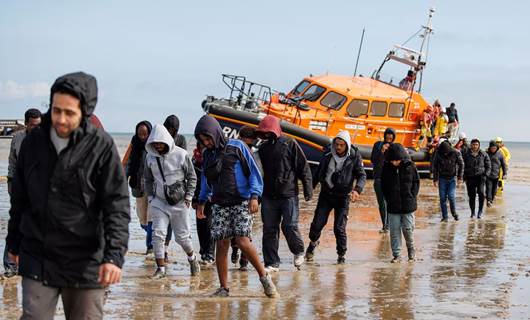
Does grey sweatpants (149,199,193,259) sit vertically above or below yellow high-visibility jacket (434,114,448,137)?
below

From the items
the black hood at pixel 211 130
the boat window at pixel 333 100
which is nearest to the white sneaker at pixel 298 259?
the black hood at pixel 211 130

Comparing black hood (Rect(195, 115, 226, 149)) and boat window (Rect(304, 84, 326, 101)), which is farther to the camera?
boat window (Rect(304, 84, 326, 101))

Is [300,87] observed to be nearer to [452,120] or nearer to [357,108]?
[357,108]

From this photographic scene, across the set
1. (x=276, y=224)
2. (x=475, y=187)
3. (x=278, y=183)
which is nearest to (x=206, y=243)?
(x=276, y=224)

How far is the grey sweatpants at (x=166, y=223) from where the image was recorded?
8.46 meters

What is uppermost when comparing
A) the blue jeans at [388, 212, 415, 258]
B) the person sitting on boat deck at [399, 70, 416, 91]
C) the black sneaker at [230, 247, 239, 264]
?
the person sitting on boat deck at [399, 70, 416, 91]

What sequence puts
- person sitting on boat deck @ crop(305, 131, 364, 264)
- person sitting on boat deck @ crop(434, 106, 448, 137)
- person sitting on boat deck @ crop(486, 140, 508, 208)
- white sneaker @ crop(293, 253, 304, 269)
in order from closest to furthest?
white sneaker @ crop(293, 253, 304, 269) < person sitting on boat deck @ crop(305, 131, 364, 264) < person sitting on boat deck @ crop(486, 140, 508, 208) < person sitting on boat deck @ crop(434, 106, 448, 137)

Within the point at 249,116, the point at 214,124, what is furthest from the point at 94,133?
the point at 249,116

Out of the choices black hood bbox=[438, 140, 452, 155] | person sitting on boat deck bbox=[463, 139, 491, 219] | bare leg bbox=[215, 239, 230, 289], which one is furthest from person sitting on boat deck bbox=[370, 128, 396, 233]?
bare leg bbox=[215, 239, 230, 289]

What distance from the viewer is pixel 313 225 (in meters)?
10.1

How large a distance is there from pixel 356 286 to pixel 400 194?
2.07 meters

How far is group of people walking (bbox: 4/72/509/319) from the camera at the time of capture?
4250mm

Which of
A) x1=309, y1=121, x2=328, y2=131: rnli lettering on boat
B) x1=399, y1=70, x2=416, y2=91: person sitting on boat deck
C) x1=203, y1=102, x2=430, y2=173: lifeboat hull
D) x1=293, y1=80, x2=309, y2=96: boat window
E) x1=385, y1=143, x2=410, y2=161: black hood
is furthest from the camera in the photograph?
x1=399, y1=70, x2=416, y2=91: person sitting on boat deck

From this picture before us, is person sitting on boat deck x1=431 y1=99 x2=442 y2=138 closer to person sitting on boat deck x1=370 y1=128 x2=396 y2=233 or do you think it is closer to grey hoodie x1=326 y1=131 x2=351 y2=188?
person sitting on boat deck x1=370 y1=128 x2=396 y2=233
